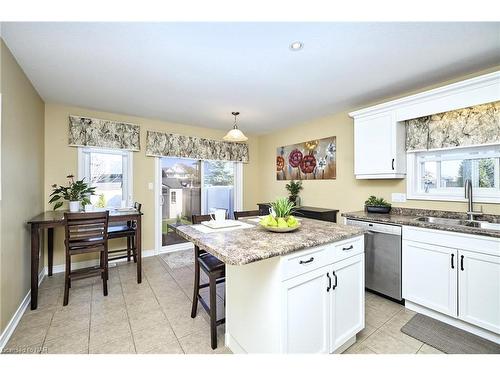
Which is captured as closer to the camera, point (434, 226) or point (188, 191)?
point (434, 226)

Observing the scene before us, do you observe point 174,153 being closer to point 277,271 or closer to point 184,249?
point 184,249

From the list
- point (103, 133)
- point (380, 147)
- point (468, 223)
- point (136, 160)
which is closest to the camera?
point (468, 223)

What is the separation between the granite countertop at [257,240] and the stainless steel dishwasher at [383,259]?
0.83m

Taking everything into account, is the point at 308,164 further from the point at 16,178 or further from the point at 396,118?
the point at 16,178

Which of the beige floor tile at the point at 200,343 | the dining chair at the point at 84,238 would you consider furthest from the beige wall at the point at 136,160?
the beige floor tile at the point at 200,343

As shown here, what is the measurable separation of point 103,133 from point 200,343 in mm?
3142

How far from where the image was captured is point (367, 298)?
2.40 metres

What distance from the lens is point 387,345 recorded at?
1675 millimetres

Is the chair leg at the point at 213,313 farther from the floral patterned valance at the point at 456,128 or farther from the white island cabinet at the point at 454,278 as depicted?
the floral patterned valance at the point at 456,128

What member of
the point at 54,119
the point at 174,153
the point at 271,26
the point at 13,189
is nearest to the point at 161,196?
the point at 174,153

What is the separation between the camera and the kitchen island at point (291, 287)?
47.8 inches

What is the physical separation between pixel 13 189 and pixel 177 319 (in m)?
1.84

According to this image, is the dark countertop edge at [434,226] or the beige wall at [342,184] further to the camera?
the beige wall at [342,184]

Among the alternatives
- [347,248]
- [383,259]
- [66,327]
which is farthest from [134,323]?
[383,259]
